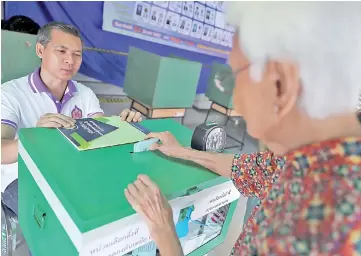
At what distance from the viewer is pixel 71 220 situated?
51 cm

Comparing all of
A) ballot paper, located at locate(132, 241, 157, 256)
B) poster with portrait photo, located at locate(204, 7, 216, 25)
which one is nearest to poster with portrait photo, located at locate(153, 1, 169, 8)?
poster with portrait photo, located at locate(204, 7, 216, 25)

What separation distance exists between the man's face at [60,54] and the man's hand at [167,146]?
0.59m

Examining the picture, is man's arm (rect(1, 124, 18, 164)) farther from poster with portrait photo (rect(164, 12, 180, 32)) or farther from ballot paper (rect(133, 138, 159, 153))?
poster with portrait photo (rect(164, 12, 180, 32))

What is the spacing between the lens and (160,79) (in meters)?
2.35

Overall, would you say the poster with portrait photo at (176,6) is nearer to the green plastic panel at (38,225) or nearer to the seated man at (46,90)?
the seated man at (46,90)

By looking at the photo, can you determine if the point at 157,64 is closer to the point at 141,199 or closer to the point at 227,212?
the point at 227,212

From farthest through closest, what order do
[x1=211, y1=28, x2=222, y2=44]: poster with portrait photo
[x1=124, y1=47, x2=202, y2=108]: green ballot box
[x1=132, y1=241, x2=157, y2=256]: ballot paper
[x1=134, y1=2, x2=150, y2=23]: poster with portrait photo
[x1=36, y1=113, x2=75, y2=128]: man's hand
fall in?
[x1=211, y1=28, x2=222, y2=44]: poster with portrait photo < [x1=134, y1=2, x2=150, y2=23]: poster with portrait photo < [x1=124, y1=47, x2=202, y2=108]: green ballot box < [x1=36, y1=113, x2=75, y2=128]: man's hand < [x1=132, y1=241, x2=157, y2=256]: ballot paper

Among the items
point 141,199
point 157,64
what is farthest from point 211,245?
point 157,64

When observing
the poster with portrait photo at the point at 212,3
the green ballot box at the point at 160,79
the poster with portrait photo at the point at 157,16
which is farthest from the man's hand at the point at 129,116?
the poster with portrait photo at the point at 212,3

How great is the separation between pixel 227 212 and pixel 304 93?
0.64m

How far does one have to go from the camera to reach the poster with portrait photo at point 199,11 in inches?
162

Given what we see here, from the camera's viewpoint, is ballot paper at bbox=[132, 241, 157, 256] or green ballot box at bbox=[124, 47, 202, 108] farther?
green ballot box at bbox=[124, 47, 202, 108]

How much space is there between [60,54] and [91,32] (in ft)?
7.75

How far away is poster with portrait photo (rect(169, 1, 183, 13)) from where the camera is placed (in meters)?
3.82
